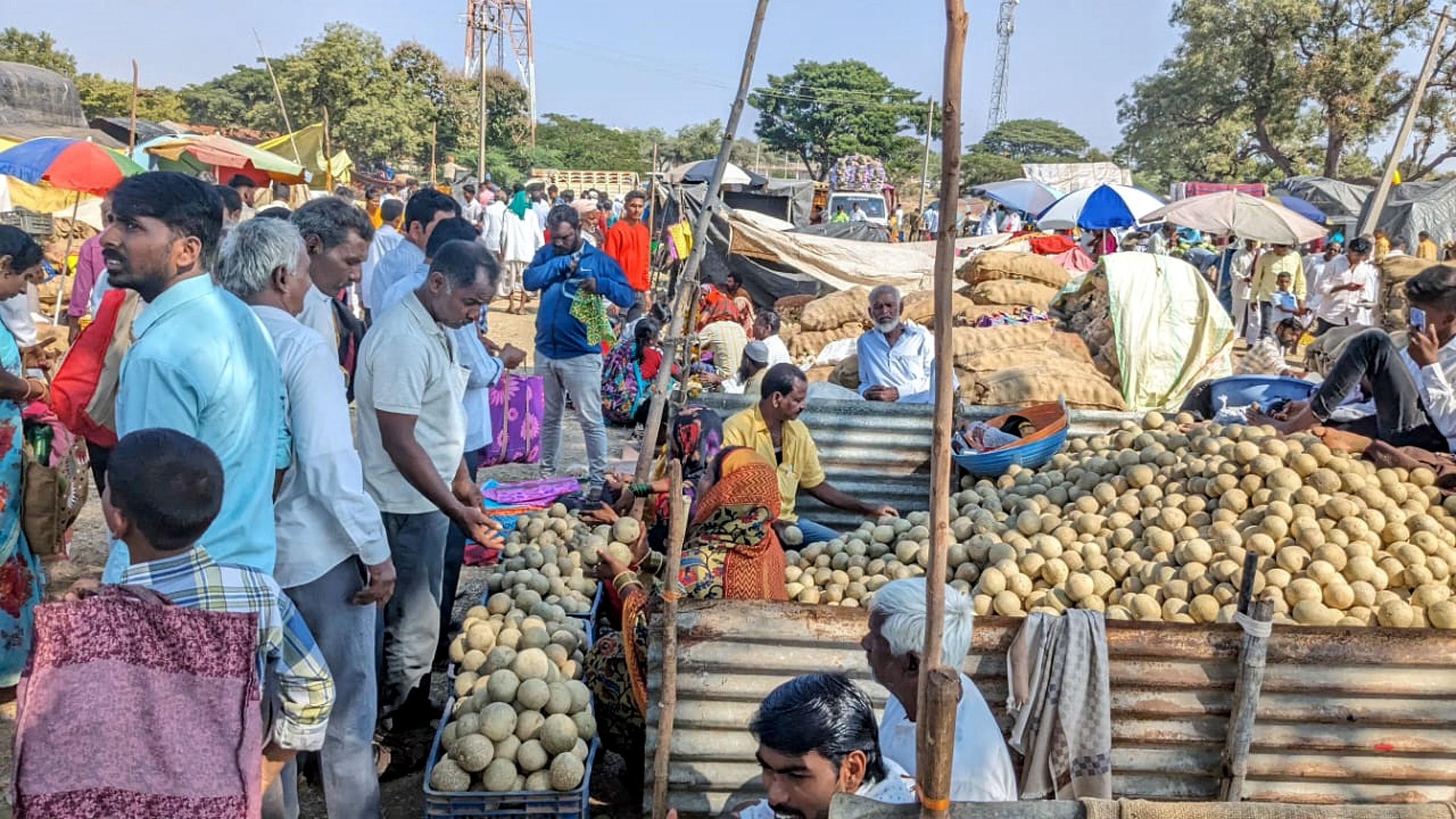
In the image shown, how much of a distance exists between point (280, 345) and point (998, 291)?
9.17 meters

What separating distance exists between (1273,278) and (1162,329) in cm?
672

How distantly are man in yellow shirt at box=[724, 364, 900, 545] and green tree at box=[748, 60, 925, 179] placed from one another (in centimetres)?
4863

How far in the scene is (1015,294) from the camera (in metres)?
10.7

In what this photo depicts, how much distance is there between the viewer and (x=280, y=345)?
2.56 meters

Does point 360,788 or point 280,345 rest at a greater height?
point 280,345

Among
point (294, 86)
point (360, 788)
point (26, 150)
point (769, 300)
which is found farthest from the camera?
point (294, 86)

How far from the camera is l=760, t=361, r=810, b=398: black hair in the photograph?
4.79 metres

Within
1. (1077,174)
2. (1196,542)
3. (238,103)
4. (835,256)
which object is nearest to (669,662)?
(1196,542)

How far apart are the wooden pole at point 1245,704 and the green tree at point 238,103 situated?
4364 cm

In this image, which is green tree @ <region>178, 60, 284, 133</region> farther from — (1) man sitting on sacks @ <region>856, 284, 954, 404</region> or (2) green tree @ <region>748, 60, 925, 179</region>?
(1) man sitting on sacks @ <region>856, 284, 954, 404</region>

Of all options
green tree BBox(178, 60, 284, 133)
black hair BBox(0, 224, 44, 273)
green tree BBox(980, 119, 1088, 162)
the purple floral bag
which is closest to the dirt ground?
the purple floral bag

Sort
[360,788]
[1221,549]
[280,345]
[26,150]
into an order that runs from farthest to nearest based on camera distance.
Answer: [26,150], [1221,549], [360,788], [280,345]

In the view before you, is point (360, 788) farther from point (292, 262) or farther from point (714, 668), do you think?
point (292, 262)

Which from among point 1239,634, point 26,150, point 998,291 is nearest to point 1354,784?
point 1239,634
